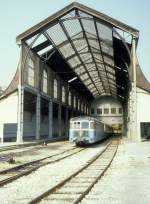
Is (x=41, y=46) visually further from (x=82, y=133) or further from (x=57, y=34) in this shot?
(x=82, y=133)

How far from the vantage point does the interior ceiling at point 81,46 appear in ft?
113

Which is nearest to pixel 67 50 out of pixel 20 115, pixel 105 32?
pixel 105 32

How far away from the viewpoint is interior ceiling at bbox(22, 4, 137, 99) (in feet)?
113

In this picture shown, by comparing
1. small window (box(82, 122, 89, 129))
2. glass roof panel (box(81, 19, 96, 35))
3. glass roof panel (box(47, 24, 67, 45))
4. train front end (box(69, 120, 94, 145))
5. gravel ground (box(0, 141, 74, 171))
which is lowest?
gravel ground (box(0, 141, 74, 171))

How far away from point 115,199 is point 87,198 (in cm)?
71

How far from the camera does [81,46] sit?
42469 millimetres

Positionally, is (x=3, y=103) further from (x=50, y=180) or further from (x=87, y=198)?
(x=87, y=198)

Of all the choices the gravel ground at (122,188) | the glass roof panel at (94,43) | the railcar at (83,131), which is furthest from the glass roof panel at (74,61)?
the gravel ground at (122,188)

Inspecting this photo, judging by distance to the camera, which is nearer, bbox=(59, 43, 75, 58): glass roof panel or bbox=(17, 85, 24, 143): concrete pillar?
bbox=(17, 85, 24, 143): concrete pillar

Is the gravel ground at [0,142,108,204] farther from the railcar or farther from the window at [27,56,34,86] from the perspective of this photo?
the window at [27,56,34,86]

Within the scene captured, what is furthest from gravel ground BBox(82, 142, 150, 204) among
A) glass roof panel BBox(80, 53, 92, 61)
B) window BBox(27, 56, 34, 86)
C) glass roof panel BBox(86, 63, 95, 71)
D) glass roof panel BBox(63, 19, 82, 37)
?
glass roof panel BBox(86, 63, 95, 71)

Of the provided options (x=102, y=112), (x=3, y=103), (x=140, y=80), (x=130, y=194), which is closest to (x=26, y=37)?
(x=3, y=103)

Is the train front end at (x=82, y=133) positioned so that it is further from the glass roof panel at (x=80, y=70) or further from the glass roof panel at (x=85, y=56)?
the glass roof panel at (x=80, y=70)

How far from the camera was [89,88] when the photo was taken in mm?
72375
